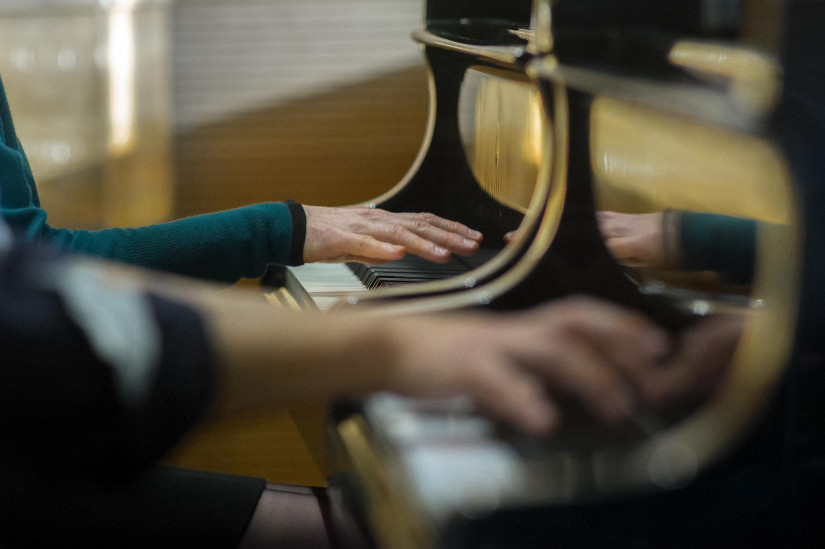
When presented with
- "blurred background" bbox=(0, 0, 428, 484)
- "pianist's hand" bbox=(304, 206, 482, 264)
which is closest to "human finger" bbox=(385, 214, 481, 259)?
"pianist's hand" bbox=(304, 206, 482, 264)

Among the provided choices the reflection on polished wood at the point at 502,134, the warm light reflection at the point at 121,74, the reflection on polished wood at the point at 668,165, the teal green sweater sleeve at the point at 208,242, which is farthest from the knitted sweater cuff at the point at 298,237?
the warm light reflection at the point at 121,74

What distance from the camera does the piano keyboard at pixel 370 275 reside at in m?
1.12

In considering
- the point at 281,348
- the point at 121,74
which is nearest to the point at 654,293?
the point at 281,348

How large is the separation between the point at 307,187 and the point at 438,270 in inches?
63.0

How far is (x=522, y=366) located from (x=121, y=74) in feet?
8.03

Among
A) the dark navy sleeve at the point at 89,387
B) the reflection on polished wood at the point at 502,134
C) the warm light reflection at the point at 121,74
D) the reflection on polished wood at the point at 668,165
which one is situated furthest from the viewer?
the warm light reflection at the point at 121,74

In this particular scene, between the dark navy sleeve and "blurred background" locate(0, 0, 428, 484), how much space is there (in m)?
2.12

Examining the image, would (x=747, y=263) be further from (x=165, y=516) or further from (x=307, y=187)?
(x=307, y=187)

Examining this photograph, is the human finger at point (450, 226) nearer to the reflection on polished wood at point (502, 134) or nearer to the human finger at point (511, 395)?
the reflection on polished wood at point (502, 134)

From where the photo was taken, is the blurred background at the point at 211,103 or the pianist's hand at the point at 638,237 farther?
the blurred background at the point at 211,103

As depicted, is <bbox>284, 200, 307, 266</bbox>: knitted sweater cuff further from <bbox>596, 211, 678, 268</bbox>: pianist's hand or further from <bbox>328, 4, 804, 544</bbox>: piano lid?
<bbox>596, 211, 678, 268</bbox>: pianist's hand

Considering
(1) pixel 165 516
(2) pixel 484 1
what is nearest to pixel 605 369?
(1) pixel 165 516

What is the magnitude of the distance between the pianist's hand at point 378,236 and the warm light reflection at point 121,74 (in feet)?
5.42

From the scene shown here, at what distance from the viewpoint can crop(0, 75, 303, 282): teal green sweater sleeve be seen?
1.15m
